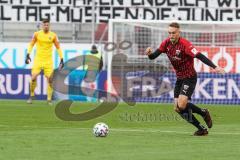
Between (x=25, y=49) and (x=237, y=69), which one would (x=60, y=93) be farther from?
(x=237, y=69)

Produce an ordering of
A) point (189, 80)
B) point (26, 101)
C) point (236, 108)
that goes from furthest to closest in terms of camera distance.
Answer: point (26, 101), point (236, 108), point (189, 80)

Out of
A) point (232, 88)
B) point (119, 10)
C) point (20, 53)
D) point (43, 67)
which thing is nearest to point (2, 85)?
point (20, 53)

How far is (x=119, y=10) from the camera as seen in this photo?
31.2 meters

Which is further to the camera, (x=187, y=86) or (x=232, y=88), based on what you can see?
(x=232, y=88)

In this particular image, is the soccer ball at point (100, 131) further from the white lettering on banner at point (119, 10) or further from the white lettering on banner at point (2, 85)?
the white lettering on banner at point (119, 10)

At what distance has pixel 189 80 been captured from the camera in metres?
15.4

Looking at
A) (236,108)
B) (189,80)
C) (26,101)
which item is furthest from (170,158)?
(26,101)

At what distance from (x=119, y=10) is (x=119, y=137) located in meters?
17.4

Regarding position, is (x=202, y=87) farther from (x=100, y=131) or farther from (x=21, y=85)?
(x=100, y=131)

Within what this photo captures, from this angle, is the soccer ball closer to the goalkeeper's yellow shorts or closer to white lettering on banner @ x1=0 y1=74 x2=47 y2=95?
the goalkeeper's yellow shorts

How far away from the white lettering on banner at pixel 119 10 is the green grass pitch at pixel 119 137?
9105 mm

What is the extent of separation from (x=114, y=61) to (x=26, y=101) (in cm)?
316

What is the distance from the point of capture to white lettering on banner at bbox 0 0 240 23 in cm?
3114

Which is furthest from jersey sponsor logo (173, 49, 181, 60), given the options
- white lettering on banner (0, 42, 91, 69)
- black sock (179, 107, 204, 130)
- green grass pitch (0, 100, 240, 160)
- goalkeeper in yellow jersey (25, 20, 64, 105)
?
white lettering on banner (0, 42, 91, 69)
